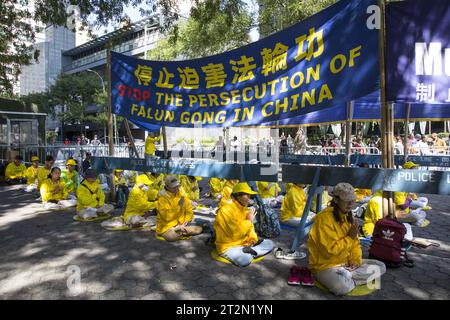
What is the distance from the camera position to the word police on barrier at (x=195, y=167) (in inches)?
231

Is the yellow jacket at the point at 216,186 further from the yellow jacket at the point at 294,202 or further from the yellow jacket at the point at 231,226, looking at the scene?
the yellow jacket at the point at 231,226

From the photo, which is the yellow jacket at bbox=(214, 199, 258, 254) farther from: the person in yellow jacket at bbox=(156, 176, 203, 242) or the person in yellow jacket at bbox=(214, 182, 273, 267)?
the person in yellow jacket at bbox=(156, 176, 203, 242)

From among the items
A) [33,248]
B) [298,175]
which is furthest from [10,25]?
[298,175]

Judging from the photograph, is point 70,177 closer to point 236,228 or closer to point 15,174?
point 15,174

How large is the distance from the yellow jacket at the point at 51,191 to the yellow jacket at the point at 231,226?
586 centimetres

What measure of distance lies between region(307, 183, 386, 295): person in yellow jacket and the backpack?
1.63ft

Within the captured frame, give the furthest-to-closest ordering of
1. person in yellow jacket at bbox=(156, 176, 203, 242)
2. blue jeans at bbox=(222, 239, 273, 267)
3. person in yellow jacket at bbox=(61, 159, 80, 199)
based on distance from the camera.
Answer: person in yellow jacket at bbox=(61, 159, 80, 199)
person in yellow jacket at bbox=(156, 176, 203, 242)
blue jeans at bbox=(222, 239, 273, 267)

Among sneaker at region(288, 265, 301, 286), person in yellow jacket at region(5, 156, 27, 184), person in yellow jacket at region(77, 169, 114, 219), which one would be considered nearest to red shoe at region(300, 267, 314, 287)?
sneaker at region(288, 265, 301, 286)

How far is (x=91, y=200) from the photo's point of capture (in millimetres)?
8148

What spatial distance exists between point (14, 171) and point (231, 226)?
39.2ft

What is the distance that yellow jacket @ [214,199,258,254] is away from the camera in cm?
522

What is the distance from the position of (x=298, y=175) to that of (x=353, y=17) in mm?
2287
